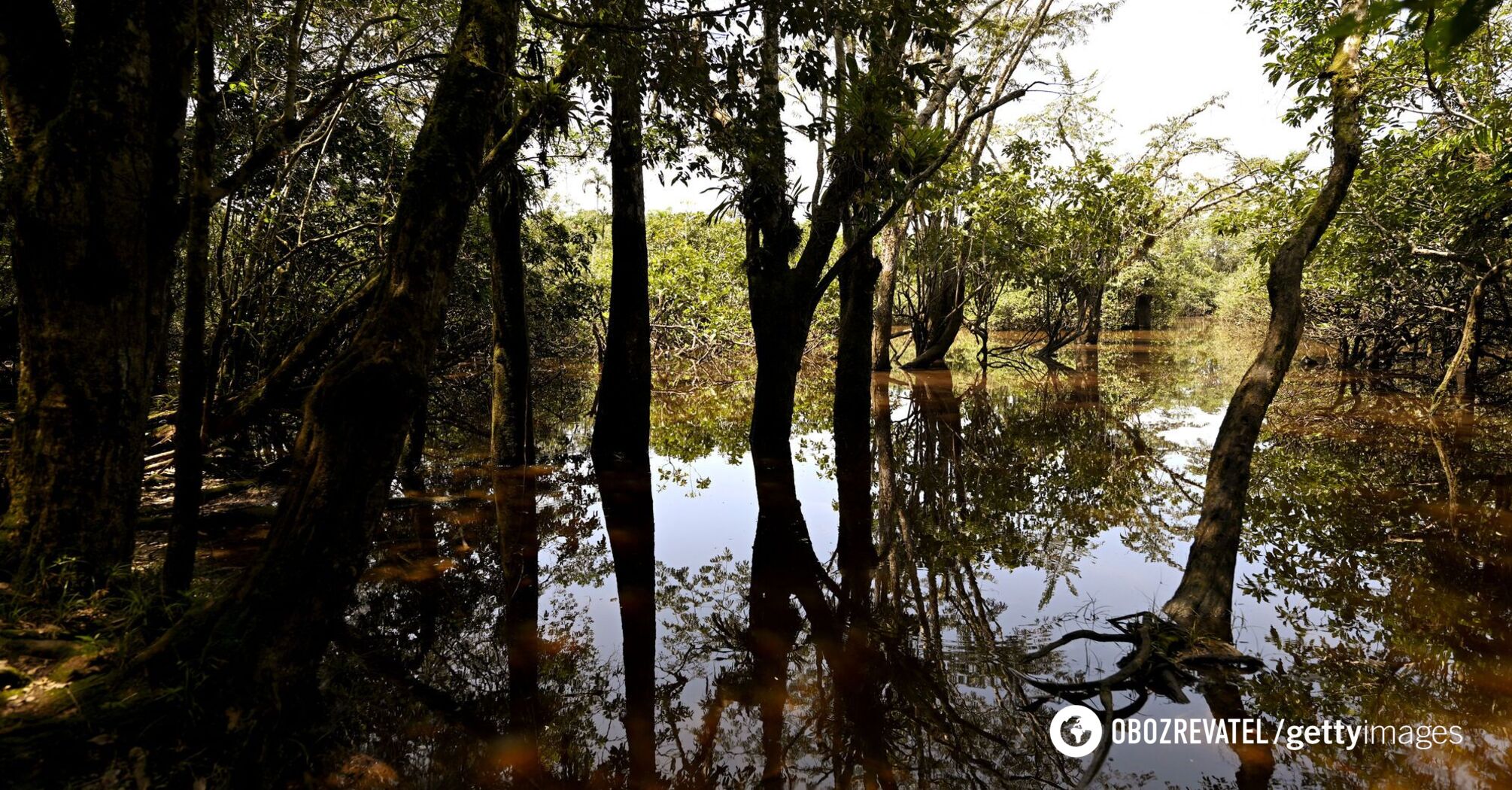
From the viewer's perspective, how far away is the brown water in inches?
114

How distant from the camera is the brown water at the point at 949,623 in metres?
2.89

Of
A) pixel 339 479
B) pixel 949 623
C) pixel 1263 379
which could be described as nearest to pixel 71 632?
pixel 339 479

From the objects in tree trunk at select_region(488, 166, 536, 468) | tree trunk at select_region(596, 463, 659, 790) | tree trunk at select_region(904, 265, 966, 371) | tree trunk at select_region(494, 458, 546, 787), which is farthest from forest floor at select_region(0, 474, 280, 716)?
tree trunk at select_region(904, 265, 966, 371)

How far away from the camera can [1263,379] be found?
4.18m

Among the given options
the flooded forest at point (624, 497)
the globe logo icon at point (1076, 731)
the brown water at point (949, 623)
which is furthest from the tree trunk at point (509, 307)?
the globe logo icon at point (1076, 731)

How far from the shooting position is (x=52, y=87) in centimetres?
296

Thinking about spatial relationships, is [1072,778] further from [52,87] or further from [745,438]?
[745,438]

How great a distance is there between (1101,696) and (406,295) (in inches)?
139

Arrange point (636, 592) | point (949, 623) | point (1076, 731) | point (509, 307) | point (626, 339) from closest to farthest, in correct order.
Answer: point (1076, 731) < point (949, 623) < point (636, 592) < point (509, 307) < point (626, 339)

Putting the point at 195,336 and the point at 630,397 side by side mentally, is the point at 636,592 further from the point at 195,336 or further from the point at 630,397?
the point at 630,397

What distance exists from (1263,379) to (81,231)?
6.01 metres

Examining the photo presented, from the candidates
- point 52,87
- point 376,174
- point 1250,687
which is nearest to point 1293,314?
point 1250,687

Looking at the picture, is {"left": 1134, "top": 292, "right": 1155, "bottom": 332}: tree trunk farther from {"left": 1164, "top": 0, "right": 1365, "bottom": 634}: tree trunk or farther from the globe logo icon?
the globe logo icon

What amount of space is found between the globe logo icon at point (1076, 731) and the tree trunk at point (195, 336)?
12.1ft
